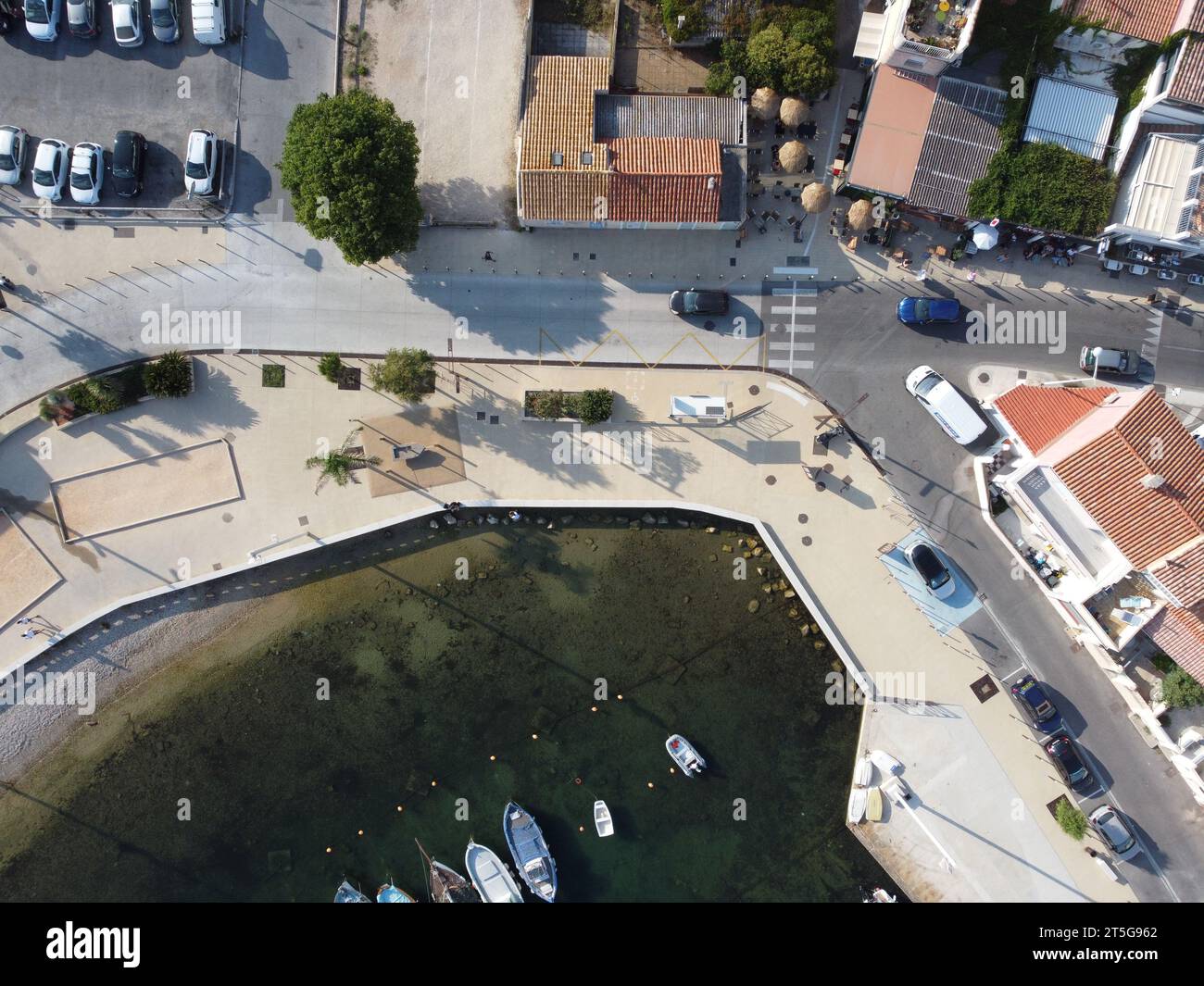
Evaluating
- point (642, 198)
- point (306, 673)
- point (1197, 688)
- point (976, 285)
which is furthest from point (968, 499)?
point (306, 673)

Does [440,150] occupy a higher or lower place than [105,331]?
higher

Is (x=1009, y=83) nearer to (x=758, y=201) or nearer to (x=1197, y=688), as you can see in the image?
(x=758, y=201)

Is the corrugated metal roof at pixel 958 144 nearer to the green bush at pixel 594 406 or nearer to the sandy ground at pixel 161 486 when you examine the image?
the green bush at pixel 594 406

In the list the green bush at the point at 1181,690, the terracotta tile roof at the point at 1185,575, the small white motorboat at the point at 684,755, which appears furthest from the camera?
the small white motorboat at the point at 684,755

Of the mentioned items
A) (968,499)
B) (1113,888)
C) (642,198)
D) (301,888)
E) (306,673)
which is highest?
(642,198)

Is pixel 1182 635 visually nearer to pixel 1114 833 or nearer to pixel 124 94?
pixel 1114 833

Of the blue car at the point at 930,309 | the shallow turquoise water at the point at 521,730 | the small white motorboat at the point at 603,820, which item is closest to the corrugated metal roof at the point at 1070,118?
the blue car at the point at 930,309

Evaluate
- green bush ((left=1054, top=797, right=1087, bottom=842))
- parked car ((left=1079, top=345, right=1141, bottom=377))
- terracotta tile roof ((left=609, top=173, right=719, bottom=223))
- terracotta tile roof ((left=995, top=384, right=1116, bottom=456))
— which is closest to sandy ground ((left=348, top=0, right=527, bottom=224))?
terracotta tile roof ((left=609, top=173, right=719, bottom=223))
